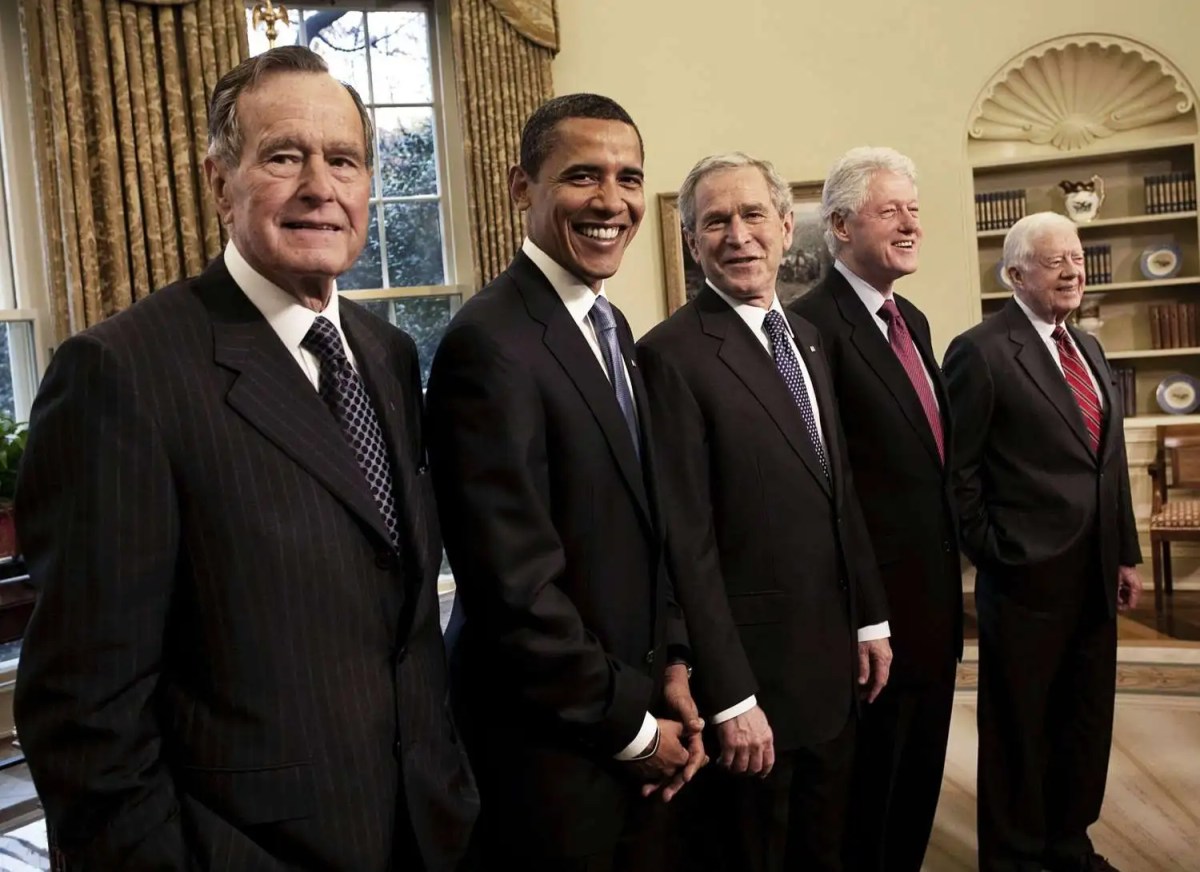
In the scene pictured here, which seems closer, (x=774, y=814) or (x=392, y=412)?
(x=392, y=412)

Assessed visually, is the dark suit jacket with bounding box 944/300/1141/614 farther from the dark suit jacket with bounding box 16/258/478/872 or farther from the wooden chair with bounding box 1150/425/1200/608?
the wooden chair with bounding box 1150/425/1200/608

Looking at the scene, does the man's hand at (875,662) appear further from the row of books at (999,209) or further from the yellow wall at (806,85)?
the row of books at (999,209)

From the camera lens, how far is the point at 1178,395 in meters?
6.29

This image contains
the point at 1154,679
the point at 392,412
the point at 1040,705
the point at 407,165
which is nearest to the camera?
the point at 392,412

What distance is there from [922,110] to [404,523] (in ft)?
18.4

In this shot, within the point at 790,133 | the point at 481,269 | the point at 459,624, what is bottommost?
the point at 459,624

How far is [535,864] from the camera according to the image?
1.59 meters

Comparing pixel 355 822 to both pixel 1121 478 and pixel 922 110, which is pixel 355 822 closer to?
pixel 1121 478

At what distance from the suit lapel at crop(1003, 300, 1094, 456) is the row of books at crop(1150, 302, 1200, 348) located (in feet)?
13.4

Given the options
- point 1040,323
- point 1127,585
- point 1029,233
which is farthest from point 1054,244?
point 1127,585

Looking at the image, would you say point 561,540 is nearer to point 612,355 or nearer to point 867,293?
point 612,355

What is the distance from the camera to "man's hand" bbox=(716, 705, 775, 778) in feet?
5.97

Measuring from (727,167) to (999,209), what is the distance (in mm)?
4686

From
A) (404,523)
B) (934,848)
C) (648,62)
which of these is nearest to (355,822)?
(404,523)
